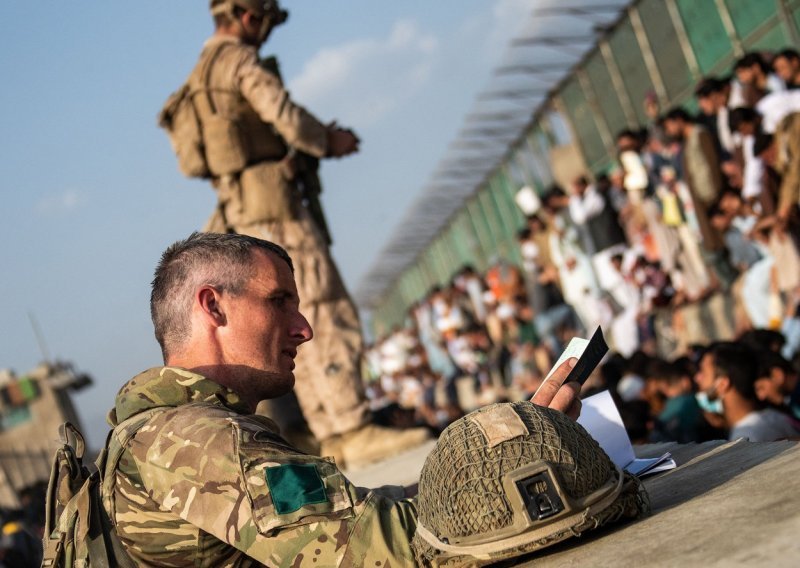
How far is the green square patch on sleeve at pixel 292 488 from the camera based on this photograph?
6.89 ft

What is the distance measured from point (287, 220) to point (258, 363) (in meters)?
3.53

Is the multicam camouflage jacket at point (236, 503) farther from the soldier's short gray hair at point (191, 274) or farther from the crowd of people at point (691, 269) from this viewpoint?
the crowd of people at point (691, 269)

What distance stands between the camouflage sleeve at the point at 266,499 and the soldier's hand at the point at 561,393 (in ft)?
1.57

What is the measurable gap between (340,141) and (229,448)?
12.5 ft

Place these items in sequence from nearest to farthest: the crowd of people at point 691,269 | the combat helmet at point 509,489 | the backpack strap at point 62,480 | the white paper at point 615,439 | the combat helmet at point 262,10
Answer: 1. the combat helmet at point 509,489
2. the backpack strap at point 62,480
3. the white paper at point 615,439
4. the crowd of people at point 691,269
5. the combat helmet at point 262,10

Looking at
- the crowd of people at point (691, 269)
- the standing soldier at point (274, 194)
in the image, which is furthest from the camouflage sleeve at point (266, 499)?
the standing soldier at point (274, 194)

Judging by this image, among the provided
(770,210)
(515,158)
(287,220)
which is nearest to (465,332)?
(515,158)

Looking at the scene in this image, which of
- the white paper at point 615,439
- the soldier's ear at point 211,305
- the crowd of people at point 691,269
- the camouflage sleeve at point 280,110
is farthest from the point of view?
the camouflage sleeve at point 280,110

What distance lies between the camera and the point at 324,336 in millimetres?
6133

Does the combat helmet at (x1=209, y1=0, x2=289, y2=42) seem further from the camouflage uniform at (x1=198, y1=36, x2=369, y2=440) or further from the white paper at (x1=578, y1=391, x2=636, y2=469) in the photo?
the white paper at (x1=578, y1=391, x2=636, y2=469)

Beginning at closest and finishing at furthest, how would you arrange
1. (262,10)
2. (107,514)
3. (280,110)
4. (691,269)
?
1. (107,514)
2. (280,110)
3. (262,10)
4. (691,269)

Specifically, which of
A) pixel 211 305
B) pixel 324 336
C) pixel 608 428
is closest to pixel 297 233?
pixel 324 336

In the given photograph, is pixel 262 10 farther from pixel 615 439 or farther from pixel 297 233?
pixel 615 439

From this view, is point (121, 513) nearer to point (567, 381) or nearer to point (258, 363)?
point (258, 363)
